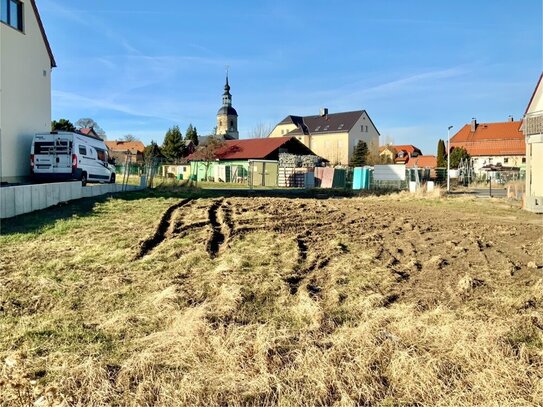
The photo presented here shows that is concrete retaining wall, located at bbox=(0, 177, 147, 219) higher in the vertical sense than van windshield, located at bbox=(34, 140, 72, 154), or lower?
lower

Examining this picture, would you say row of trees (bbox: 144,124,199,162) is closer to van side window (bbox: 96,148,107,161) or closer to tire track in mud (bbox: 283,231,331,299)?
van side window (bbox: 96,148,107,161)

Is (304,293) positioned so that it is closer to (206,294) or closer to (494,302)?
(206,294)

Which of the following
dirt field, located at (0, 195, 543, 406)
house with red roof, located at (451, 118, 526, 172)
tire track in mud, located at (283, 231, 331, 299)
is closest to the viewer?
dirt field, located at (0, 195, 543, 406)

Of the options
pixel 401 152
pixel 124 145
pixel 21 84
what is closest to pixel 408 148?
pixel 401 152

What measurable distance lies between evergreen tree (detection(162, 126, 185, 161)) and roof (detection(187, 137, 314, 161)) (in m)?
12.6

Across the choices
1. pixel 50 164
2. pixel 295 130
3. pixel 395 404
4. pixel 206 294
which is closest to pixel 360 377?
pixel 395 404

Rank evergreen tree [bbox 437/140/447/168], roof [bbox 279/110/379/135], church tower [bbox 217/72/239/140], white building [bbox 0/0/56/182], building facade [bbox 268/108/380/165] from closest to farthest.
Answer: white building [bbox 0/0/56/182], evergreen tree [bbox 437/140/447/168], building facade [bbox 268/108/380/165], roof [bbox 279/110/379/135], church tower [bbox 217/72/239/140]

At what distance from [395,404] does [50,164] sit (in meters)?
17.5

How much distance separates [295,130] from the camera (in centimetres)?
8688

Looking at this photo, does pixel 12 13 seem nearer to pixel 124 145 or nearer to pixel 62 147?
pixel 62 147

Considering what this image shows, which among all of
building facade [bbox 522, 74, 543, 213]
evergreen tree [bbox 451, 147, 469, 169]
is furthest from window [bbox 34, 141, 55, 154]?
evergreen tree [bbox 451, 147, 469, 169]

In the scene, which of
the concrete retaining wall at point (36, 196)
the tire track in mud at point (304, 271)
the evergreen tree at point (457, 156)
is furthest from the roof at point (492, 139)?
the tire track in mud at point (304, 271)

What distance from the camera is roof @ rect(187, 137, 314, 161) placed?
158 ft

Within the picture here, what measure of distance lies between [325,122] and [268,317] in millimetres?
82908
